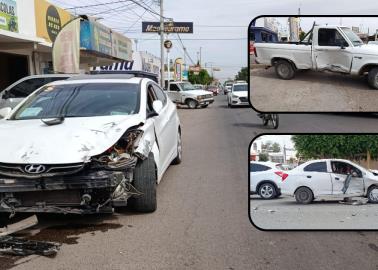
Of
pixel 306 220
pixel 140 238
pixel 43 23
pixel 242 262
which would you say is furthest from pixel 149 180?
pixel 43 23

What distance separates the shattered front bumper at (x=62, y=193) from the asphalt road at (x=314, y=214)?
353 centimetres

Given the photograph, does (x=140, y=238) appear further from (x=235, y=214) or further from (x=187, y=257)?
(x=235, y=214)

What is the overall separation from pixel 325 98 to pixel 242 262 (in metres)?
3.21

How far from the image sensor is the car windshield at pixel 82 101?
5.96 m

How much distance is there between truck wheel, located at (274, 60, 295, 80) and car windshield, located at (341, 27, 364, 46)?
0.47 ft

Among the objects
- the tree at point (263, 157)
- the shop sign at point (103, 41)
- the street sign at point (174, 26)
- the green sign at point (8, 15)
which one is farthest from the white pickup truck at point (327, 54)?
the street sign at point (174, 26)

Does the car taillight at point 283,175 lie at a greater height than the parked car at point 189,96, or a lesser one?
greater

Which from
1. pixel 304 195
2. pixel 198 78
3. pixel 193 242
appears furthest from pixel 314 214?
pixel 198 78

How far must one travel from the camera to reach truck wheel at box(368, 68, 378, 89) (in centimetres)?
104

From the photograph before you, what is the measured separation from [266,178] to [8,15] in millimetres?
15552

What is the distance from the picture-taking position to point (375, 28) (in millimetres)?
1080

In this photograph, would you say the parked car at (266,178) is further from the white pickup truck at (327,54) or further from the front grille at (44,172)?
the front grille at (44,172)

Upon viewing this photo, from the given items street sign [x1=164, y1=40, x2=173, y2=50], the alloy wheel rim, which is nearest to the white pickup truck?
the alloy wheel rim

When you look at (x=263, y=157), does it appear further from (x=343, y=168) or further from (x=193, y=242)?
(x=193, y=242)
